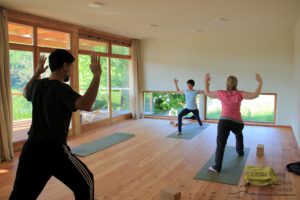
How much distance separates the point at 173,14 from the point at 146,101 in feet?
12.6

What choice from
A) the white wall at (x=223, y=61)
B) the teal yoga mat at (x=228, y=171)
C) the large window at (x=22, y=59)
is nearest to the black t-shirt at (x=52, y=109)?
the teal yoga mat at (x=228, y=171)

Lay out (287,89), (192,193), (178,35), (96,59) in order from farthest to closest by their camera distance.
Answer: (178,35) → (287,89) → (192,193) → (96,59)

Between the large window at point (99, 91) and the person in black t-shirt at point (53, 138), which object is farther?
the large window at point (99, 91)

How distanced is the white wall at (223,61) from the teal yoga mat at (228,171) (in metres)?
2.97

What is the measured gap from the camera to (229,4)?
3.85 meters

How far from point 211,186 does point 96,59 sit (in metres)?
2.11

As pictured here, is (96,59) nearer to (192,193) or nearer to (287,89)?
(192,193)

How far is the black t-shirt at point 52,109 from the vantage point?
5.13 ft

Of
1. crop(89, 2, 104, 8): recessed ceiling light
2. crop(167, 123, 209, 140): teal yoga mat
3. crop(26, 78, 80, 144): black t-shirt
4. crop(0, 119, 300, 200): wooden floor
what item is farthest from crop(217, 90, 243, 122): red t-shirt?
crop(26, 78, 80, 144): black t-shirt

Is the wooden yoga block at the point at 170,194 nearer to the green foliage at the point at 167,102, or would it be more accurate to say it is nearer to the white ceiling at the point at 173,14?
the white ceiling at the point at 173,14

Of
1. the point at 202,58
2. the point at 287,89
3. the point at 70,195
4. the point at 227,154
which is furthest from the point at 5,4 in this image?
the point at 287,89

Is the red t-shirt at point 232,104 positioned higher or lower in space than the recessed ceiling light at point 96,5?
lower

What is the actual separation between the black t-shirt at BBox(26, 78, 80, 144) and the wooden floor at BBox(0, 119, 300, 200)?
138cm

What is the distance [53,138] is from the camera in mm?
1602
